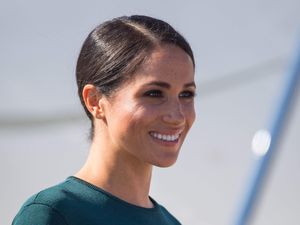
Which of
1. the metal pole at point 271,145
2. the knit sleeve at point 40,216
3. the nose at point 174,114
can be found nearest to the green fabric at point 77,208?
the knit sleeve at point 40,216

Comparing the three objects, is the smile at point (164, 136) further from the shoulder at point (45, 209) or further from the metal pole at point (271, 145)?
the metal pole at point (271, 145)

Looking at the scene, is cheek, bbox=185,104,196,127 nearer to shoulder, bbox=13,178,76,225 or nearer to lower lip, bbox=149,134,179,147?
lower lip, bbox=149,134,179,147

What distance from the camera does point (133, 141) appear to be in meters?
0.82

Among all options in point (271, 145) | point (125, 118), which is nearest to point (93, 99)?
point (125, 118)

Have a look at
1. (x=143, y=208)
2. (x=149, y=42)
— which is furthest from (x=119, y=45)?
(x=143, y=208)

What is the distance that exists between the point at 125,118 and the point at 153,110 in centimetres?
3

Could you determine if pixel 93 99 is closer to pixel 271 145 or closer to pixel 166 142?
pixel 166 142

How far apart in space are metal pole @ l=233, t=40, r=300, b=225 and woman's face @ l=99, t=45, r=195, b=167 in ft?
0.92

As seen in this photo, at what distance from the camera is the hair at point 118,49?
2.73ft

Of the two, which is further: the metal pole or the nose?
the nose

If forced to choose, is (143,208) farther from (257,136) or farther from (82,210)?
(257,136)

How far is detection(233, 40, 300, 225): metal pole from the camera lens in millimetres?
502

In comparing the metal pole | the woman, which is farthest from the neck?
the metal pole

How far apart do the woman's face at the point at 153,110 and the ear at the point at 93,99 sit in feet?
0.05
